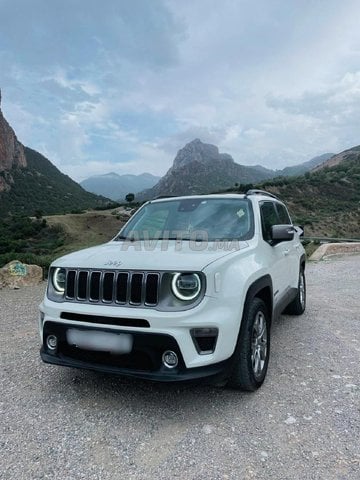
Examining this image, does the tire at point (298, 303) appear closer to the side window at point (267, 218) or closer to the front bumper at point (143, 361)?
the side window at point (267, 218)

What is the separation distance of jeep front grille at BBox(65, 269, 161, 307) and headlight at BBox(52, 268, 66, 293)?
11 centimetres

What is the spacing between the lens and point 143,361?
281 centimetres

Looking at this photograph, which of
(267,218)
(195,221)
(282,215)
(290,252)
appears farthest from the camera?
(282,215)

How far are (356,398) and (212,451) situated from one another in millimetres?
1433

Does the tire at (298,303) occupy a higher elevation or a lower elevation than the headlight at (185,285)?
lower

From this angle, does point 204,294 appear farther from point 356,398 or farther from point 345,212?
point 345,212

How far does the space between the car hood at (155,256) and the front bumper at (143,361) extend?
497 millimetres

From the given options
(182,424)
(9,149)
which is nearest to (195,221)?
(182,424)

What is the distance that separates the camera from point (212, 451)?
251 cm

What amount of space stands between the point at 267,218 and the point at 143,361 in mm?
2335

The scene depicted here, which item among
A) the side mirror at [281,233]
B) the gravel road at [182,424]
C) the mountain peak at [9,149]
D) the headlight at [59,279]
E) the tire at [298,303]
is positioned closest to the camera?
the gravel road at [182,424]

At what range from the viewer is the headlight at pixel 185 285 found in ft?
9.16

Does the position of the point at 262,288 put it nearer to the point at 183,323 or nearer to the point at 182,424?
the point at 183,323

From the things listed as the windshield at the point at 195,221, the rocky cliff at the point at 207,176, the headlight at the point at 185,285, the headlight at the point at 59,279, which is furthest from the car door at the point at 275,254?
the rocky cliff at the point at 207,176
